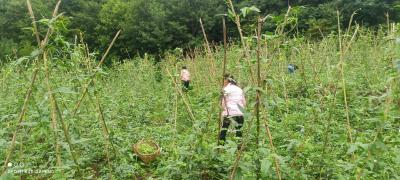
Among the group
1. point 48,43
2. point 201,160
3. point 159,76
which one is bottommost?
point 159,76

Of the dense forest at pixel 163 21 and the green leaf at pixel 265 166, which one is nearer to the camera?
the green leaf at pixel 265 166

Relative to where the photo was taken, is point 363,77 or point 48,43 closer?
point 48,43

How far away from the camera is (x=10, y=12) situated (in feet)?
87.9

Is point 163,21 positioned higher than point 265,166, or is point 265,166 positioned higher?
point 163,21

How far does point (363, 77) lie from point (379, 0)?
14.4 meters

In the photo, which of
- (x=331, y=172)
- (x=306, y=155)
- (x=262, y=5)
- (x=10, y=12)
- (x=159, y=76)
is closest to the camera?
(x=331, y=172)

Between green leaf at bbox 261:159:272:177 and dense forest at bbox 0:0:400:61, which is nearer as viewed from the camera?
green leaf at bbox 261:159:272:177

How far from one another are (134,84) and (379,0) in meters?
15.5

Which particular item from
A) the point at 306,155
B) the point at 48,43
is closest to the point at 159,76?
the point at 306,155

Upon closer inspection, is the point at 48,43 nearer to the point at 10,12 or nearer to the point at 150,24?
the point at 150,24

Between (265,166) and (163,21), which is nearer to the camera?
(265,166)

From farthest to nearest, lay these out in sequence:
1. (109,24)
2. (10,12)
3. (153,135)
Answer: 1. (10,12)
2. (109,24)
3. (153,135)

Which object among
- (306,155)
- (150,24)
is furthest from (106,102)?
(150,24)

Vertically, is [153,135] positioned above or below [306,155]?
below
